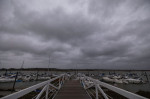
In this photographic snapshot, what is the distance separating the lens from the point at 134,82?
2595 centimetres

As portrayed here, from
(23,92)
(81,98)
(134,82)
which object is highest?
(23,92)

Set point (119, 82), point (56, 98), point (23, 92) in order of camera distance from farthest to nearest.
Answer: point (119, 82) → point (56, 98) → point (23, 92)

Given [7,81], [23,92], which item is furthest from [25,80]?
[23,92]

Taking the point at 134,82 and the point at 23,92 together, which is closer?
the point at 23,92

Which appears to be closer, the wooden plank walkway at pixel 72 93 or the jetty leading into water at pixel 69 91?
the jetty leading into water at pixel 69 91

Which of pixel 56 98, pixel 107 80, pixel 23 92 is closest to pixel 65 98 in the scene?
pixel 56 98

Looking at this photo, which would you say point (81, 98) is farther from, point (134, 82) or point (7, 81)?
point (7, 81)

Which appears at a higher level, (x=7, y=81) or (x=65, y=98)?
(x=65, y=98)

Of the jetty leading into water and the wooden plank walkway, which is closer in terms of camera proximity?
the jetty leading into water

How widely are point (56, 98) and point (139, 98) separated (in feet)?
12.6

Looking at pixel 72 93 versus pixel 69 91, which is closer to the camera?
pixel 72 93

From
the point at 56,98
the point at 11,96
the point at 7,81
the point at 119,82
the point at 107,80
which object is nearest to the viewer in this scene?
the point at 11,96

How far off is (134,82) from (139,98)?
3263 centimetres

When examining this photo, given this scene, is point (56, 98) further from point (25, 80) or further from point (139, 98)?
point (25, 80)
